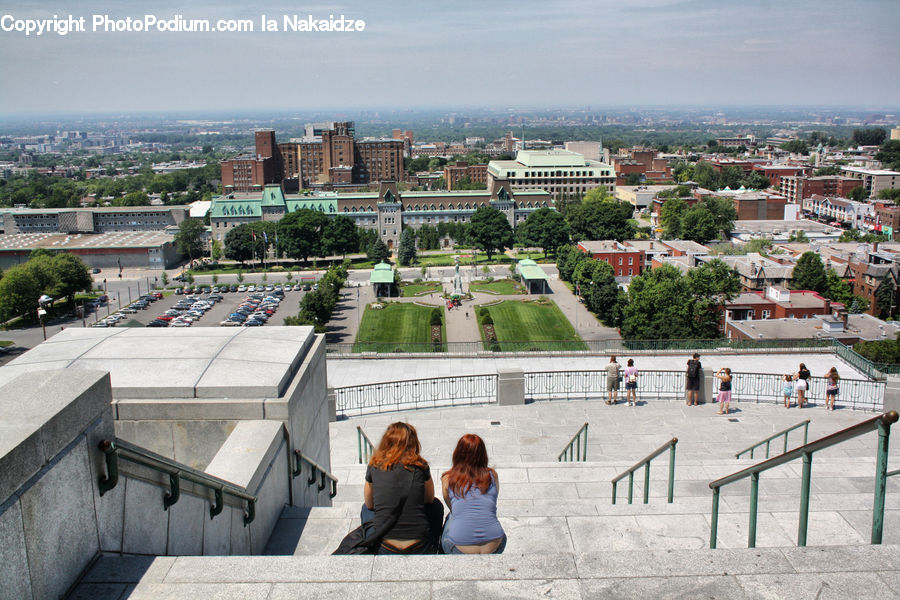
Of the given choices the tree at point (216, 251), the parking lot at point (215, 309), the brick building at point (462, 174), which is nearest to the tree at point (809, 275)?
the parking lot at point (215, 309)

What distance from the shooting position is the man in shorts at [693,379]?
47.3 ft

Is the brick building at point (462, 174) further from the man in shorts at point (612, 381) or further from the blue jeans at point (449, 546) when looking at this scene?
the blue jeans at point (449, 546)

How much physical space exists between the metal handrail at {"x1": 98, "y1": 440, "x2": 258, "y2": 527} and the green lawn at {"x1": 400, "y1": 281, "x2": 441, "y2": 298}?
61.0 meters

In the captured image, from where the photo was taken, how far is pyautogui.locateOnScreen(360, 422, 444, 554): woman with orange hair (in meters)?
5.13

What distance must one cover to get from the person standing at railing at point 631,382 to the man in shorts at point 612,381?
0.70 feet

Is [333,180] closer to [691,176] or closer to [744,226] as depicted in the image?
[691,176]

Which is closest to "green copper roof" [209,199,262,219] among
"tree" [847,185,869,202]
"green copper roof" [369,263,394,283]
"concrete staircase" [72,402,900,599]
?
"green copper roof" [369,263,394,283]

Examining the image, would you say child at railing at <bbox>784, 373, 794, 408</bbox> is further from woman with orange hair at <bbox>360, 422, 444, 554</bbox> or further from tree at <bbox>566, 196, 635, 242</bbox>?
tree at <bbox>566, 196, 635, 242</bbox>

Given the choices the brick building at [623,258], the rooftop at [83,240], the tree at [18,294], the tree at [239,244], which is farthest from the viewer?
the rooftop at [83,240]

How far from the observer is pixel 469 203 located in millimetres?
102875

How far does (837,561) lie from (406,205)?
9854 centimetres

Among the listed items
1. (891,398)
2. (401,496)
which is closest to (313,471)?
(401,496)

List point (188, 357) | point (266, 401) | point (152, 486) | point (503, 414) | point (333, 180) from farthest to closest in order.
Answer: point (333, 180)
point (503, 414)
point (188, 357)
point (266, 401)
point (152, 486)

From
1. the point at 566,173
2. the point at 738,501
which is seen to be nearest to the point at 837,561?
the point at 738,501
